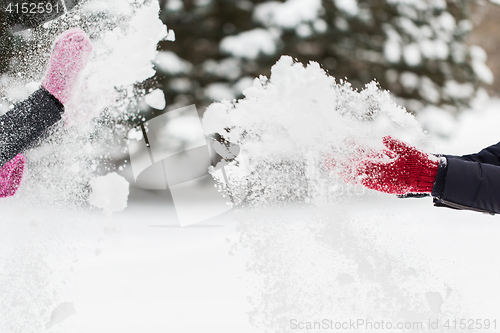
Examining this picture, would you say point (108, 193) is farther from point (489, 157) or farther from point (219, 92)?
point (489, 157)

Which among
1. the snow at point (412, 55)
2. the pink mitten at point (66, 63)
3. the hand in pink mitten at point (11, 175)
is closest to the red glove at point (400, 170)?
the pink mitten at point (66, 63)

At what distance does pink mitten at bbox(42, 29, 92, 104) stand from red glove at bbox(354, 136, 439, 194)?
0.50 meters

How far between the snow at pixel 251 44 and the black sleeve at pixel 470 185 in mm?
816

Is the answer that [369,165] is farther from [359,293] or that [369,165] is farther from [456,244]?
[456,244]

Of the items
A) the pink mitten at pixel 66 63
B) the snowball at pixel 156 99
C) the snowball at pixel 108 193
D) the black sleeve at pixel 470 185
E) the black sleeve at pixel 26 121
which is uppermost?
the pink mitten at pixel 66 63

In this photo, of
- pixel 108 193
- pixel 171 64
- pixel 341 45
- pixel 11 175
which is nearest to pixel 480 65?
pixel 341 45

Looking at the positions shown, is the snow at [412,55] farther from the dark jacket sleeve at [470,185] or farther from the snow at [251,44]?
the dark jacket sleeve at [470,185]

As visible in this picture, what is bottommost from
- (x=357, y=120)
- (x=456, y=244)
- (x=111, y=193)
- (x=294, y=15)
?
(x=456, y=244)

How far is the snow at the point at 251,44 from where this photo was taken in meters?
1.14

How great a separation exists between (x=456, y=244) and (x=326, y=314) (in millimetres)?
403

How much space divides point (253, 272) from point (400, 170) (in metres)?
0.40

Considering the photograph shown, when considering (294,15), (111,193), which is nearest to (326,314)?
(111,193)

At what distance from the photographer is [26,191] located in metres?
0.76

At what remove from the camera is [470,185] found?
45cm
